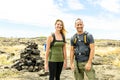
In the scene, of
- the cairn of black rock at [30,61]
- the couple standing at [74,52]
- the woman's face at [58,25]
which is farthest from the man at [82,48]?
the cairn of black rock at [30,61]

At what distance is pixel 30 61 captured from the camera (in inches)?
815

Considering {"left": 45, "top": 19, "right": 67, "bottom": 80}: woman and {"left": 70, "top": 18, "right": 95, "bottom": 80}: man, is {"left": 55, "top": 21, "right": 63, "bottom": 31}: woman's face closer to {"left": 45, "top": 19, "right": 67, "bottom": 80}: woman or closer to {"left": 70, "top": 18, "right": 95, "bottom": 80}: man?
{"left": 45, "top": 19, "right": 67, "bottom": 80}: woman

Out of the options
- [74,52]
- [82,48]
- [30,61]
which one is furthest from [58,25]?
[30,61]

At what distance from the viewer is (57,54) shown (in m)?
→ 10.9

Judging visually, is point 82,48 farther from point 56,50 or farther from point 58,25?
point 58,25

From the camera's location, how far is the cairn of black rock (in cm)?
2038

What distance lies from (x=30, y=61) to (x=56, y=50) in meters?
9.94

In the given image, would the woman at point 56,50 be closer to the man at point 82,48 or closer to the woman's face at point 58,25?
the woman's face at point 58,25

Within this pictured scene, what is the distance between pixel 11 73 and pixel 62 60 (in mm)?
7927

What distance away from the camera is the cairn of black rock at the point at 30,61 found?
66.8 feet

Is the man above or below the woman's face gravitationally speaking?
below

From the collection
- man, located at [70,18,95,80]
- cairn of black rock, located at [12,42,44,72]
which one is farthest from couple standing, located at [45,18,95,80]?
cairn of black rock, located at [12,42,44,72]

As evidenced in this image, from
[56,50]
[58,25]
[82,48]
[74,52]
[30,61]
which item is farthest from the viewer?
[30,61]

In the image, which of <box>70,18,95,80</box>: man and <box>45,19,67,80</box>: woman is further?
<box>45,19,67,80</box>: woman
